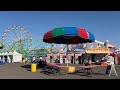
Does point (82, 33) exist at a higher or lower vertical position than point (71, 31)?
lower

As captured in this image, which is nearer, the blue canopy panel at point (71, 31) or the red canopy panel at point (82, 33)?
the blue canopy panel at point (71, 31)

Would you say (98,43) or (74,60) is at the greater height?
(98,43)

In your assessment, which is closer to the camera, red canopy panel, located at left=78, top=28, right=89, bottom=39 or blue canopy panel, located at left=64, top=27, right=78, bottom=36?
blue canopy panel, located at left=64, top=27, right=78, bottom=36

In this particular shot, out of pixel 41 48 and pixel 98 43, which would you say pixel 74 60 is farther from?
pixel 41 48

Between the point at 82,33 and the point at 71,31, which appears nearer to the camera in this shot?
the point at 71,31

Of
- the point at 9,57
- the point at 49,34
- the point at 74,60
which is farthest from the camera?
the point at 74,60
